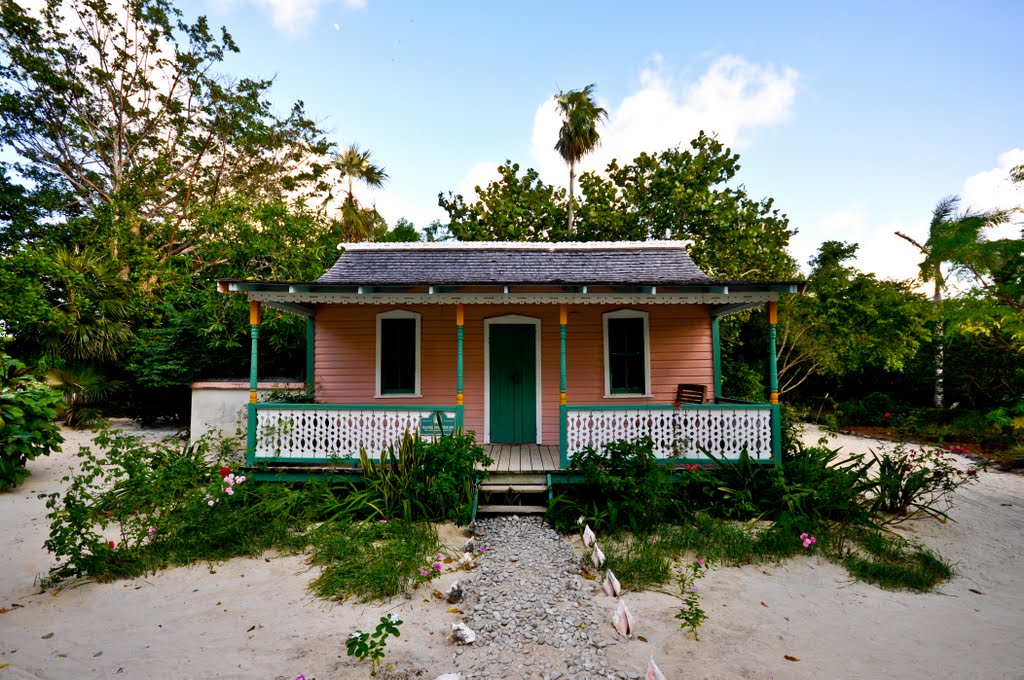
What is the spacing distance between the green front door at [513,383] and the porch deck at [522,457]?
256mm

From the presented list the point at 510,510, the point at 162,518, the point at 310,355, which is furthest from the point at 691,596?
Answer: the point at 310,355

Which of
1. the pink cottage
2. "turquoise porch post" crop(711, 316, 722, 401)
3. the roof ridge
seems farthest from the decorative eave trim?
the roof ridge

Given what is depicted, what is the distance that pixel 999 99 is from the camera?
876cm

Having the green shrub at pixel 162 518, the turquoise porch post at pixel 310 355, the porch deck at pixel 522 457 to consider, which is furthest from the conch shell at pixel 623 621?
the turquoise porch post at pixel 310 355

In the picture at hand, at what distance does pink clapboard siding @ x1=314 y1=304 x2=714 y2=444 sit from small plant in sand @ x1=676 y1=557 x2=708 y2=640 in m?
3.82

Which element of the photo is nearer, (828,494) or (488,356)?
(828,494)

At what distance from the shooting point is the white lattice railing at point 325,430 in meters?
6.35

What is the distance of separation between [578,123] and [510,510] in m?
13.5

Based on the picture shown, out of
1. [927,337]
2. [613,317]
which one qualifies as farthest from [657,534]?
[927,337]

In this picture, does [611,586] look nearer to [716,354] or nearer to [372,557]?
[372,557]

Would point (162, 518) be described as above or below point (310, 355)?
below

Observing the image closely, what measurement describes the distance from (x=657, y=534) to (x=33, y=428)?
939 cm

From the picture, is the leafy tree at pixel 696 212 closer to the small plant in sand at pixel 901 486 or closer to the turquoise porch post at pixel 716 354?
the turquoise porch post at pixel 716 354

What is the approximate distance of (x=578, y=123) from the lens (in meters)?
15.1
